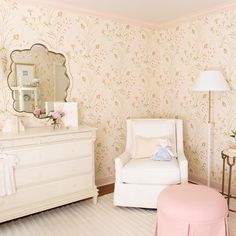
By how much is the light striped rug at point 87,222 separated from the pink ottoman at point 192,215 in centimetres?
40

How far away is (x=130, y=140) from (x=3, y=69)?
166cm

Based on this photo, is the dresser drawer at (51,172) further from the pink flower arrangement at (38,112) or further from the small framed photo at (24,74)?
the small framed photo at (24,74)

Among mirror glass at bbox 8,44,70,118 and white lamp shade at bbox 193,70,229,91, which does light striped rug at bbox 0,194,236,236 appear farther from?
white lamp shade at bbox 193,70,229,91

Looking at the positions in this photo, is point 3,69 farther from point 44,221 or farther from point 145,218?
point 145,218

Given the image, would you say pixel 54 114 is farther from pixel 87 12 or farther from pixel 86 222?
pixel 87 12

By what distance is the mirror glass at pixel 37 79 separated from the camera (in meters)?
2.68

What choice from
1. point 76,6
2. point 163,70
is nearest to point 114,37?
point 76,6

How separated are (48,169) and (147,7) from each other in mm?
2155

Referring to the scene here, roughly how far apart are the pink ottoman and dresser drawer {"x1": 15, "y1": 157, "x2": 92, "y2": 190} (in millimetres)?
1006

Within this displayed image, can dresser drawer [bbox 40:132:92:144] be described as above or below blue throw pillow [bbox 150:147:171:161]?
above

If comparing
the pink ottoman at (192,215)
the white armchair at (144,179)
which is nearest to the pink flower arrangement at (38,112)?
the white armchair at (144,179)

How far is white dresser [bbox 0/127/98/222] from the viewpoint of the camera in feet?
7.55

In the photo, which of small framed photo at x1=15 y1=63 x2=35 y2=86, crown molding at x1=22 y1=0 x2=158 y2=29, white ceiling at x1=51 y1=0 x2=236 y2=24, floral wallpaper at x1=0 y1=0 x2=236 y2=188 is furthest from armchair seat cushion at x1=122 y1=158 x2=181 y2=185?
crown molding at x1=22 y1=0 x2=158 y2=29

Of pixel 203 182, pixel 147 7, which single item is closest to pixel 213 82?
pixel 147 7
